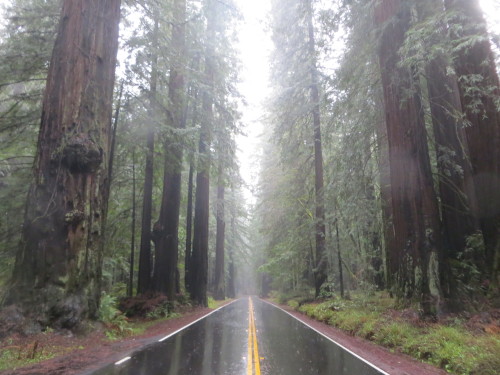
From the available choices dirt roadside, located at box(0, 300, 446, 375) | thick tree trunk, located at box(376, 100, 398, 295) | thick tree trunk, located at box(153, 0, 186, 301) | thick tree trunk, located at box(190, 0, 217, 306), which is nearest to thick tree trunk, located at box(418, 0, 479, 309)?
thick tree trunk, located at box(376, 100, 398, 295)

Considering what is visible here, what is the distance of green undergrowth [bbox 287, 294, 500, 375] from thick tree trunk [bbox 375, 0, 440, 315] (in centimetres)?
76

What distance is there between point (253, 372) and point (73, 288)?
5.14m

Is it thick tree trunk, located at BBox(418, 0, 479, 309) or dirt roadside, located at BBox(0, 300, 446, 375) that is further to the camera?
thick tree trunk, located at BBox(418, 0, 479, 309)

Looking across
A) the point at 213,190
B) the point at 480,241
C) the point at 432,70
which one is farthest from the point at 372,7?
the point at 213,190

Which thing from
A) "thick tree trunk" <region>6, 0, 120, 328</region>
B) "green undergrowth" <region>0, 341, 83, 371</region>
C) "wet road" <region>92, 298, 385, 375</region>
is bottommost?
"wet road" <region>92, 298, 385, 375</region>

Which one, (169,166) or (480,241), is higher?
(169,166)

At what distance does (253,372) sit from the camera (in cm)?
602

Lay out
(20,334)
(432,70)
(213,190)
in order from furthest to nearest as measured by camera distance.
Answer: (213,190), (432,70), (20,334)

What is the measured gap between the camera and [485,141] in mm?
9703

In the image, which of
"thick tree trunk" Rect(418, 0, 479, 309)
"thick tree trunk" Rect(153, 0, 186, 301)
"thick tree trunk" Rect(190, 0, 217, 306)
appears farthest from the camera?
"thick tree trunk" Rect(190, 0, 217, 306)

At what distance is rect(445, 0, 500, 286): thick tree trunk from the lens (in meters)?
9.39

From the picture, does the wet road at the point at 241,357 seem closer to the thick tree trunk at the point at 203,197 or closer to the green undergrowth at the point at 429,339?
the green undergrowth at the point at 429,339

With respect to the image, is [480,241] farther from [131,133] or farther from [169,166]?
[131,133]

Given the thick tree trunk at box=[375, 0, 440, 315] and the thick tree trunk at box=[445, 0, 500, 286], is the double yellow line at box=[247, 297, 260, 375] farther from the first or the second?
the thick tree trunk at box=[445, 0, 500, 286]
